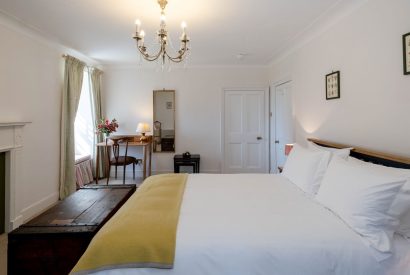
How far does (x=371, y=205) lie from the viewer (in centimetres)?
142

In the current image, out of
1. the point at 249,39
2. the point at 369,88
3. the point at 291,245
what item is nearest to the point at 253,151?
the point at 249,39

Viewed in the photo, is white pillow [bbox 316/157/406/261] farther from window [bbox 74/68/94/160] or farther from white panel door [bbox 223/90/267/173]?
window [bbox 74/68/94/160]

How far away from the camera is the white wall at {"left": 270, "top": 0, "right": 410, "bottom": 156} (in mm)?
1948

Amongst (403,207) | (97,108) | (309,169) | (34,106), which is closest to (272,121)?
(309,169)

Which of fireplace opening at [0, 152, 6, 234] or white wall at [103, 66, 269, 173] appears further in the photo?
white wall at [103, 66, 269, 173]

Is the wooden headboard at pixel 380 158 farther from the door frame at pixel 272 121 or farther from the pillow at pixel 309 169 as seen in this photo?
the door frame at pixel 272 121

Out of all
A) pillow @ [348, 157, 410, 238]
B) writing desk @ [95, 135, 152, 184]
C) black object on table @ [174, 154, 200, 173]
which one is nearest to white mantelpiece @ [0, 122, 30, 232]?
writing desk @ [95, 135, 152, 184]

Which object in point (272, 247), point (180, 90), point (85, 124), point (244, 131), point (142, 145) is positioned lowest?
point (272, 247)

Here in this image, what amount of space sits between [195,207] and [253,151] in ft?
12.9

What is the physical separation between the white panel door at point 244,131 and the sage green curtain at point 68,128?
9.61ft

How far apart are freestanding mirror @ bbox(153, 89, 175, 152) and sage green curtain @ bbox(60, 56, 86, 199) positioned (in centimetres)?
172

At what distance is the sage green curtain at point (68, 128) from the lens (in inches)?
156

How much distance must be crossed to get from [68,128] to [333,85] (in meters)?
3.81

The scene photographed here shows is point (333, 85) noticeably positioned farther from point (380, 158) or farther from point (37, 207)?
point (37, 207)
